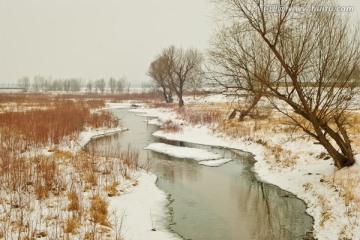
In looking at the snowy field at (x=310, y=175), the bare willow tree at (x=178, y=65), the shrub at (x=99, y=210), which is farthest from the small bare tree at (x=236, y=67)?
the bare willow tree at (x=178, y=65)

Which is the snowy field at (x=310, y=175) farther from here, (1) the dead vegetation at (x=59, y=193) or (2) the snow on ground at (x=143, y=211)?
(1) the dead vegetation at (x=59, y=193)

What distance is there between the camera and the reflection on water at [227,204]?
821 centimetres

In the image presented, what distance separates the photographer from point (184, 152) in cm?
1827

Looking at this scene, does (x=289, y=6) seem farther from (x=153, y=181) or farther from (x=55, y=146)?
(x=55, y=146)

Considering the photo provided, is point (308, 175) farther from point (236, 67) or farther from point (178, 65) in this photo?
point (178, 65)

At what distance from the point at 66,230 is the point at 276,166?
396 inches

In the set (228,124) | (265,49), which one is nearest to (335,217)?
(265,49)

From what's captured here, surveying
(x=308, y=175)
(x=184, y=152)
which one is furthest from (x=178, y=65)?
(x=308, y=175)

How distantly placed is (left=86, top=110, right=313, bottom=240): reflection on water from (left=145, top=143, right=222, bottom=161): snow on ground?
51.5 inches

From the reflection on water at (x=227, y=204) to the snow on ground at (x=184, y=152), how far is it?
4.29ft

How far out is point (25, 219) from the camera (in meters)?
7.14

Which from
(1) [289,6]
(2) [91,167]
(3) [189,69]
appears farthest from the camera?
(3) [189,69]

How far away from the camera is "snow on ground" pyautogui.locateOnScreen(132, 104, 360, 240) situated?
7.82 metres

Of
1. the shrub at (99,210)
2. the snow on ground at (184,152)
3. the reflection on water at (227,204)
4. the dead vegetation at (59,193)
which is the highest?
the dead vegetation at (59,193)
